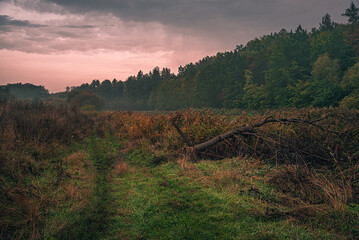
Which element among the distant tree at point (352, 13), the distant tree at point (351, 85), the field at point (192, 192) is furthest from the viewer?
the distant tree at point (352, 13)

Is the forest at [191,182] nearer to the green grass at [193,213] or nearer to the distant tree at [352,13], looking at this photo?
the green grass at [193,213]

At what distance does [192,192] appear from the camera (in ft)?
16.7

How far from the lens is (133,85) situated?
389ft

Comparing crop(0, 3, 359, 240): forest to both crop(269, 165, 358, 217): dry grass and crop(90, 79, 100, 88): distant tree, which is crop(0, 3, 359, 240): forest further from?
crop(90, 79, 100, 88): distant tree

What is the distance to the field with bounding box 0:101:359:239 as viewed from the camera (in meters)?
3.40

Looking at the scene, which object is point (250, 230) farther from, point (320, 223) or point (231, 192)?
point (231, 192)

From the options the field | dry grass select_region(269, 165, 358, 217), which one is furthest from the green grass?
dry grass select_region(269, 165, 358, 217)

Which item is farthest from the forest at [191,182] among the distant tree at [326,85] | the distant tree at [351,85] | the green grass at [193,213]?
the distant tree at [326,85]

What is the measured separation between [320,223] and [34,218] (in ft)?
15.3

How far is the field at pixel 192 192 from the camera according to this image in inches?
134

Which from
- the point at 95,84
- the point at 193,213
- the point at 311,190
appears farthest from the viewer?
the point at 95,84

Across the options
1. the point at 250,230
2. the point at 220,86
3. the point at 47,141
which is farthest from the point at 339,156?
the point at 220,86

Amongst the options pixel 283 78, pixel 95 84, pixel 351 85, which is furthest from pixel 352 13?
pixel 95 84

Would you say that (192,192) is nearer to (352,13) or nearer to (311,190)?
(311,190)
